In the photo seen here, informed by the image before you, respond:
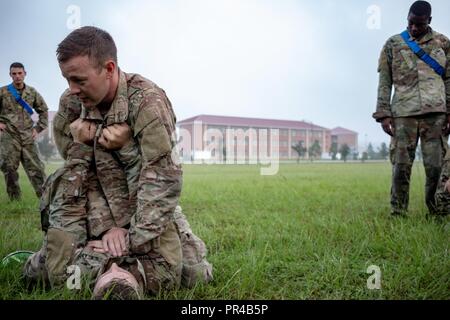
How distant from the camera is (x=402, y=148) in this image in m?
4.20

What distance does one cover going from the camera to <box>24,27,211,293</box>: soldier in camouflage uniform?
6.51ft

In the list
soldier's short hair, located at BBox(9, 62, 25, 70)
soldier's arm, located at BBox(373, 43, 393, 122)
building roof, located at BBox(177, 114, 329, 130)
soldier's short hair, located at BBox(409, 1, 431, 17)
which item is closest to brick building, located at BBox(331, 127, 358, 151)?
building roof, located at BBox(177, 114, 329, 130)

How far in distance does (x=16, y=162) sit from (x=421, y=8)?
5927 millimetres

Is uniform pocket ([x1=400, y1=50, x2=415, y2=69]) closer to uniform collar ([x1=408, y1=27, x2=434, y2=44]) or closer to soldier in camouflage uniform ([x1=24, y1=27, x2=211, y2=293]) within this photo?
uniform collar ([x1=408, y1=27, x2=434, y2=44])

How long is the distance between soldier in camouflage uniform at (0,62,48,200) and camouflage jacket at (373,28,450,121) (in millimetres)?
5088

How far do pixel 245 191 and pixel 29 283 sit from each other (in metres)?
5.71

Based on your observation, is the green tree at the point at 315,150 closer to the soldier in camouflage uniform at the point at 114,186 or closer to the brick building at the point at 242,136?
the brick building at the point at 242,136

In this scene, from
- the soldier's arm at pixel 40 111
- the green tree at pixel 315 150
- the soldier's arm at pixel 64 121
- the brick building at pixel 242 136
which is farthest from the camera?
the green tree at pixel 315 150

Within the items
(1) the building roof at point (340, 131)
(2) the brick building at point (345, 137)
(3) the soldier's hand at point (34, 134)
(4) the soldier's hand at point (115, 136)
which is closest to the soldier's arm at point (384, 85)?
(4) the soldier's hand at point (115, 136)

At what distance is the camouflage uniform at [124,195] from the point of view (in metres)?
1.99

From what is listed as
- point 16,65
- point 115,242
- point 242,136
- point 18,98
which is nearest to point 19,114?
point 18,98

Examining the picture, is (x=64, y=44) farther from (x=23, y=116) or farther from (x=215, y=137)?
(x=215, y=137)

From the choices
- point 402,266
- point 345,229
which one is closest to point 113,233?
point 402,266

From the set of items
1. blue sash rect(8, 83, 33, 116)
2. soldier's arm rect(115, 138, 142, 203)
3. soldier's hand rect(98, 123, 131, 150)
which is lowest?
soldier's arm rect(115, 138, 142, 203)
